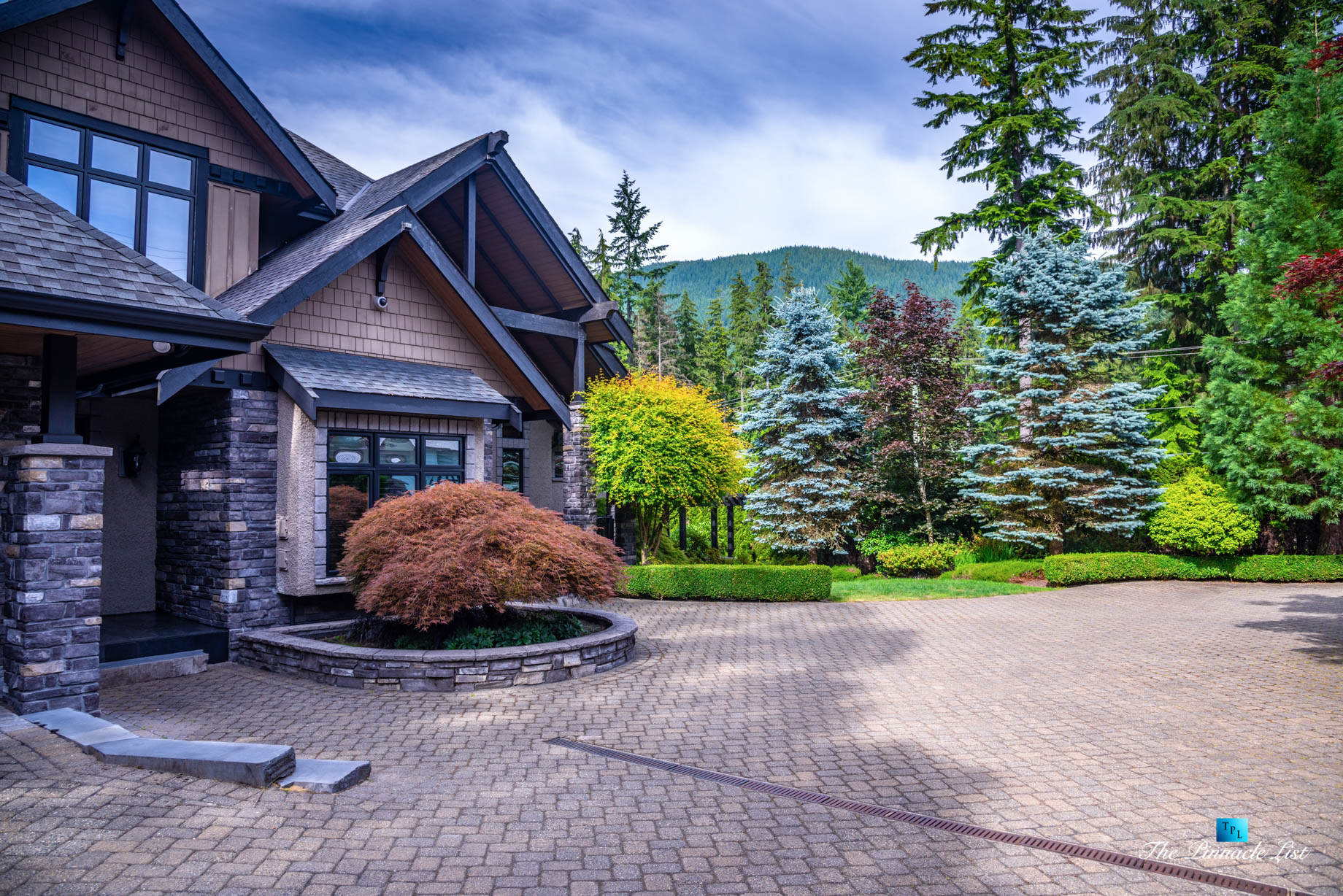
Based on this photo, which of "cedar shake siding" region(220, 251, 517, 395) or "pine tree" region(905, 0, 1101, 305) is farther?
"pine tree" region(905, 0, 1101, 305)

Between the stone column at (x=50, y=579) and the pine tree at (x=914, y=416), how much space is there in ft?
54.6

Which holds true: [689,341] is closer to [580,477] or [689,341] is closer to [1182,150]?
[1182,150]

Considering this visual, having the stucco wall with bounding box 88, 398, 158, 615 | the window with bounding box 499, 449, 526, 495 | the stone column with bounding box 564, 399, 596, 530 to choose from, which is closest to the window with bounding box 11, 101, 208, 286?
the stucco wall with bounding box 88, 398, 158, 615

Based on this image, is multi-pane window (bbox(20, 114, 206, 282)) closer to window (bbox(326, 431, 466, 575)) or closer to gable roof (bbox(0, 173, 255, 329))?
window (bbox(326, 431, 466, 575))

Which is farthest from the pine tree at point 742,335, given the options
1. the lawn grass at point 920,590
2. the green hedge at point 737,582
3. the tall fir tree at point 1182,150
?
the green hedge at point 737,582

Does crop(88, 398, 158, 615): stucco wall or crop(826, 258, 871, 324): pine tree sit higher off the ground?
crop(826, 258, 871, 324): pine tree

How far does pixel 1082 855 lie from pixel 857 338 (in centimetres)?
1886

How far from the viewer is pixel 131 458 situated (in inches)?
414

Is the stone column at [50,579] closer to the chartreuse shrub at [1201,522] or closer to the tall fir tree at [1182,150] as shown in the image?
the chartreuse shrub at [1201,522]

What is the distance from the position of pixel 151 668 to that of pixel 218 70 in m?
8.39

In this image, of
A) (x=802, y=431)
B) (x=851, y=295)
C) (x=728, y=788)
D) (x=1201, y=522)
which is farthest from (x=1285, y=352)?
(x=851, y=295)

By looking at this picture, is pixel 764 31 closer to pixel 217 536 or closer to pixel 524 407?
pixel 524 407

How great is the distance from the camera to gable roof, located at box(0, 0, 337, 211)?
917 centimetres

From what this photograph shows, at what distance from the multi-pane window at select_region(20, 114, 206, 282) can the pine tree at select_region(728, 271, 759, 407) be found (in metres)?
44.1
